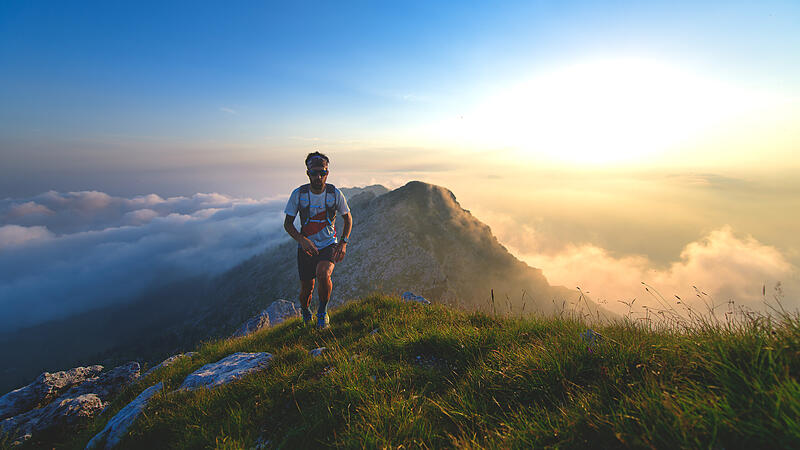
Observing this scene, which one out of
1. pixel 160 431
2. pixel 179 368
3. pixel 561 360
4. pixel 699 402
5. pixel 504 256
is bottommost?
pixel 504 256

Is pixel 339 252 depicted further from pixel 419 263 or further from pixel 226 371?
pixel 419 263

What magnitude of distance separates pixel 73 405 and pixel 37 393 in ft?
19.4

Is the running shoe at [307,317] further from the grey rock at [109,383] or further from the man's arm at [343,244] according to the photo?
the grey rock at [109,383]

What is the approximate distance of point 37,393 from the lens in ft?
29.6

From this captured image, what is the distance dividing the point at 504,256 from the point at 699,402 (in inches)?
4391

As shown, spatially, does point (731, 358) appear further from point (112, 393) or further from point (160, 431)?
point (112, 393)

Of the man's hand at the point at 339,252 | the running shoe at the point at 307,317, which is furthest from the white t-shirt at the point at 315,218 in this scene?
the running shoe at the point at 307,317

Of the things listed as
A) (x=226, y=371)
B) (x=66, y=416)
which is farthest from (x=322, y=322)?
(x=66, y=416)

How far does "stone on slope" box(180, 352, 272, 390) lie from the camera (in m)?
4.23

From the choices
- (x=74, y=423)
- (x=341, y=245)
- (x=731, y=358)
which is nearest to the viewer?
(x=731, y=358)

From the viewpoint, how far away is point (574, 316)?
4527 millimetres

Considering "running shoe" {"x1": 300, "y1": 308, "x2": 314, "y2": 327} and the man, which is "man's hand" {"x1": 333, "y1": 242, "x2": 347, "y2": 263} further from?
"running shoe" {"x1": 300, "y1": 308, "x2": 314, "y2": 327}

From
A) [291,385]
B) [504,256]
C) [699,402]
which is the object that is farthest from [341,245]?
[504,256]

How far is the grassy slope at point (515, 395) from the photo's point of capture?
1736 millimetres
